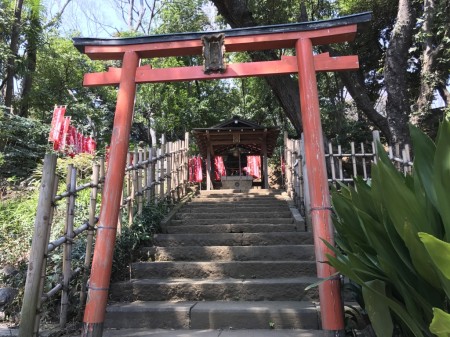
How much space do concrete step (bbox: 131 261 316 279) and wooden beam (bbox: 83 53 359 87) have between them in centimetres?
222

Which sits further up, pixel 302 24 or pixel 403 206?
pixel 302 24

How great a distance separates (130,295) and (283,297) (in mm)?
1718

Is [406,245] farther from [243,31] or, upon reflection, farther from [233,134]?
[233,134]

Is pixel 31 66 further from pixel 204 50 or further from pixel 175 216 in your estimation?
pixel 204 50

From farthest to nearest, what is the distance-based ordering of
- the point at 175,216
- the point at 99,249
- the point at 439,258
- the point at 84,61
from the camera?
the point at 84,61 < the point at 175,216 < the point at 99,249 < the point at 439,258

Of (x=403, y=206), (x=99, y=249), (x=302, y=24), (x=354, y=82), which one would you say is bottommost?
(x=99, y=249)

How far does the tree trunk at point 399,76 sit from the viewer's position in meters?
8.44

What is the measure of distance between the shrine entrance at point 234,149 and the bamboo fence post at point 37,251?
8846 mm

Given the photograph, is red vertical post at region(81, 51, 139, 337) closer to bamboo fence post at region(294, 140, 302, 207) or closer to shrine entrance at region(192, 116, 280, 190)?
bamboo fence post at region(294, 140, 302, 207)

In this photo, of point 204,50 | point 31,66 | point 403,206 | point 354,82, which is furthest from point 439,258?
point 31,66

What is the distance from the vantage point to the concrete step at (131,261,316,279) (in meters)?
4.38

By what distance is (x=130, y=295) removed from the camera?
4.09m

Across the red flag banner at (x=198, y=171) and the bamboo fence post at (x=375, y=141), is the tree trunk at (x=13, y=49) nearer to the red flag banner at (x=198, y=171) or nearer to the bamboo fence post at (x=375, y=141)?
the red flag banner at (x=198, y=171)

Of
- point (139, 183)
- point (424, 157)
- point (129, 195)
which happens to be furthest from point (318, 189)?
point (139, 183)
